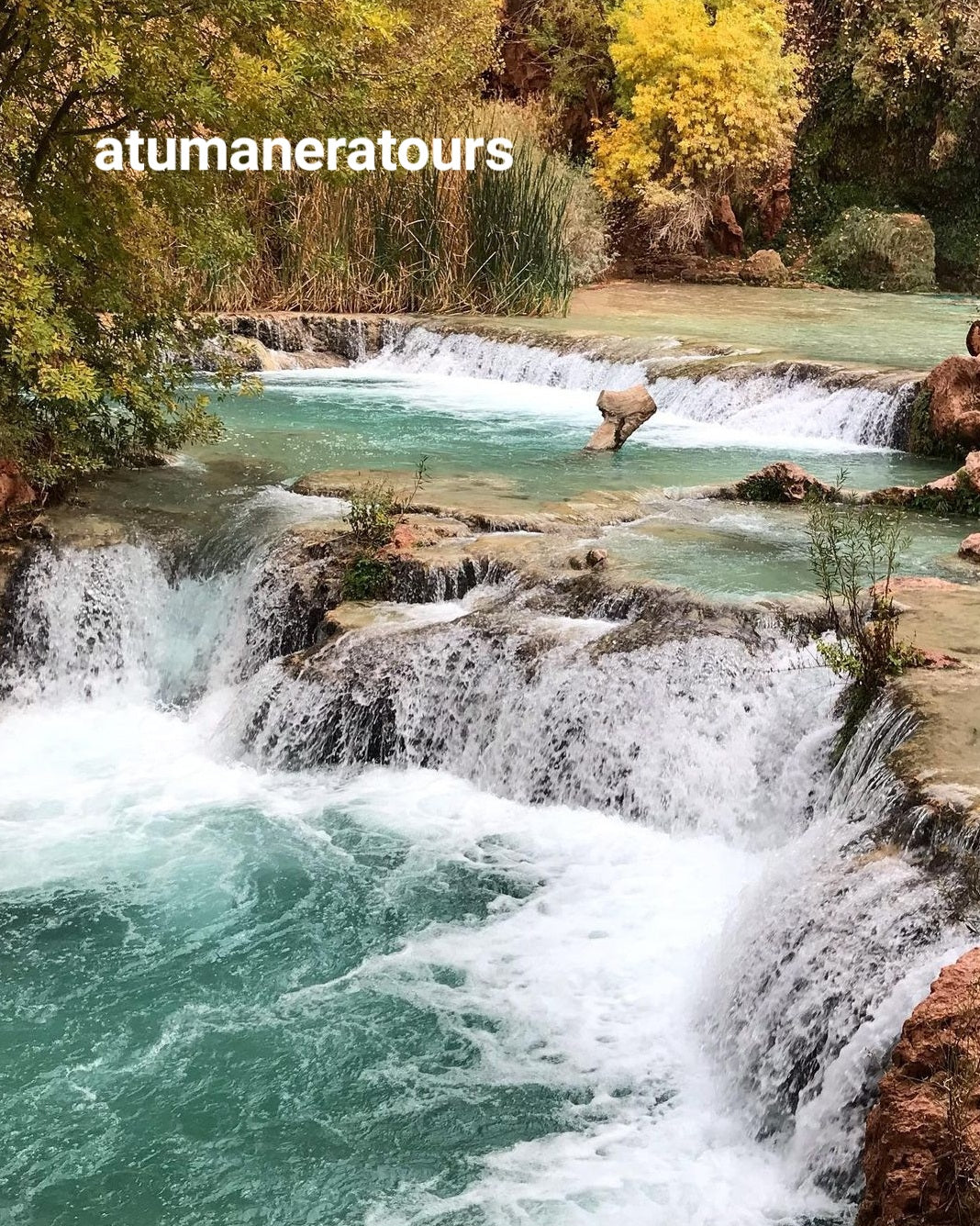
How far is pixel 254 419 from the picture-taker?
1256cm

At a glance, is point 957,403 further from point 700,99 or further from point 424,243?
point 700,99

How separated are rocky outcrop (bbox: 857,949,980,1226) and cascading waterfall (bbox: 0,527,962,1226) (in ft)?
1.89

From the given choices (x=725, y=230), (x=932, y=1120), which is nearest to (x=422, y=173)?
(x=725, y=230)

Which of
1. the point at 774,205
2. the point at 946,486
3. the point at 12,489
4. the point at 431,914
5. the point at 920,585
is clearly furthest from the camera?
the point at 774,205

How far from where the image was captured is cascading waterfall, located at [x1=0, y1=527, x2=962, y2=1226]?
172 inches

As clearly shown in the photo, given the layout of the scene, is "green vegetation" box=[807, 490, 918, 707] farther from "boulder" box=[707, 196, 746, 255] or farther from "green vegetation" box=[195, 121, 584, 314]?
"boulder" box=[707, 196, 746, 255]

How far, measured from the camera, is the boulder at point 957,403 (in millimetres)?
11070

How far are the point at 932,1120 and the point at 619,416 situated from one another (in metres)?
8.38

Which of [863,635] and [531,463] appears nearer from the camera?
[863,635]

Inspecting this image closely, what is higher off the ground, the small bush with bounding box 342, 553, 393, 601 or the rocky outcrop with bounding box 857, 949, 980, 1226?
the small bush with bounding box 342, 553, 393, 601

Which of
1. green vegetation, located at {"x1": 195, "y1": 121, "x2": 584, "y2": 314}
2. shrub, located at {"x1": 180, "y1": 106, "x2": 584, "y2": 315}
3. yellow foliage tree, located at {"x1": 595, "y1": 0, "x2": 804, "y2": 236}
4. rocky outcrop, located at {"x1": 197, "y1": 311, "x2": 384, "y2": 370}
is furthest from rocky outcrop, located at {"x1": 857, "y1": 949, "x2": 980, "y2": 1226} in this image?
yellow foliage tree, located at {"x1": 595, "y1": 0, "x2": 804, "y2": 236}

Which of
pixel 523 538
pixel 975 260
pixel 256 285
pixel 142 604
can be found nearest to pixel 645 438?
pixel 523 538

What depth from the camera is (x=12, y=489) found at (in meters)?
8.68

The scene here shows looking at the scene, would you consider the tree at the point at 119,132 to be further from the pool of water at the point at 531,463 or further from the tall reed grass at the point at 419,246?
the tall reed grass at the point at 419,246
